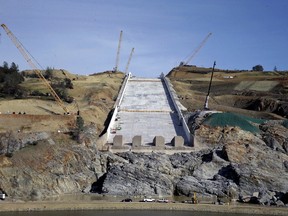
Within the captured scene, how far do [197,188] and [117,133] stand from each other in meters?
17.3

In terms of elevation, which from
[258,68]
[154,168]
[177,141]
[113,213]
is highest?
[258,68]

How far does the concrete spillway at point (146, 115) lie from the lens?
63.8m

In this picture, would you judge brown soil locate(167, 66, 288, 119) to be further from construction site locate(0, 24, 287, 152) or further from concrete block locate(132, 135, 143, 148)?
concrete block locate(132, 135, 143, 148)

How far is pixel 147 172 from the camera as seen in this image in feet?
163

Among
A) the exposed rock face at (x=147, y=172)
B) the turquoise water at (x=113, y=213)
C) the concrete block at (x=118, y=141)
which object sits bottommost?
the turquoise water at (x=113, y=213)

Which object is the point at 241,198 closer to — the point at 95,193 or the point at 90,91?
the point at 95,193

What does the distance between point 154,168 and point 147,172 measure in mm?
1912

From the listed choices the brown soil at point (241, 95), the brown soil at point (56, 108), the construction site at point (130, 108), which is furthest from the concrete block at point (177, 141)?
the brown soil at point (241, 95)

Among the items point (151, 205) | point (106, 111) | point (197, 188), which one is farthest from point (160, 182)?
point (106, 111)

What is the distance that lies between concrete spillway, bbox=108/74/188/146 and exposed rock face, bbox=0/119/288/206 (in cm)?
730

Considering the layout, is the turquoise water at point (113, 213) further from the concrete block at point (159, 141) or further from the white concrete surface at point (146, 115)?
the white concrete surface at point (146, 115)

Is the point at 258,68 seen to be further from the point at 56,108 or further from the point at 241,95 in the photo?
the point at 56,108

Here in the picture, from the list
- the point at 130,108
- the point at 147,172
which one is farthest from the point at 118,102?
the point at 147,172

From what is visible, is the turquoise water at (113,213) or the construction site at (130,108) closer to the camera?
the turquoise water at (113,213)
